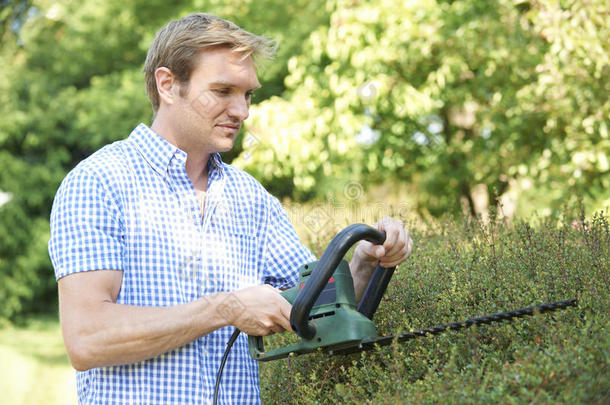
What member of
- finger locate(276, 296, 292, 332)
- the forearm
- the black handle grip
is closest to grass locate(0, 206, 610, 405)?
the black handle grip

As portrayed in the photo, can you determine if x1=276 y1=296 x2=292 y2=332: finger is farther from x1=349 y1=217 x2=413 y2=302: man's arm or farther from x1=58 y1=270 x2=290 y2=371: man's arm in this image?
x1=349 y1=217 x2=413 y2=302: man's arm

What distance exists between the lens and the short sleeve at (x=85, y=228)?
2.06 meters

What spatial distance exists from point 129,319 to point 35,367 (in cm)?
1010

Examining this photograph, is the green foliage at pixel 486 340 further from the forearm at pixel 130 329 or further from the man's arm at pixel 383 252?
the forearm at pixel 130 329

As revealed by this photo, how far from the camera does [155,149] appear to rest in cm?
244

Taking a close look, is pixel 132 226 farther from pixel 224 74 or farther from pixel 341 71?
pixel 341 71

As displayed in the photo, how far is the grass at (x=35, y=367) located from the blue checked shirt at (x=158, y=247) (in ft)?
22.7

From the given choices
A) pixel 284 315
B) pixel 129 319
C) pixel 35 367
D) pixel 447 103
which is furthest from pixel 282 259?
pixel 35 367

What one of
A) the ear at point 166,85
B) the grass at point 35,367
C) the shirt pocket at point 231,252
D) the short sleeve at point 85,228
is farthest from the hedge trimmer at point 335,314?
the grass at point 35,367

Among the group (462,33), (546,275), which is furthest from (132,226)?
(462,33)

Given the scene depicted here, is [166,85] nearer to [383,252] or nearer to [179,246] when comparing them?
[179,246]

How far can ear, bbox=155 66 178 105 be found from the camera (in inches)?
101

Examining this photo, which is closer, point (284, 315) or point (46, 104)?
point (284, 315)

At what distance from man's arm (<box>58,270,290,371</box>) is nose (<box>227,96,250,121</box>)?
73 centimetres
